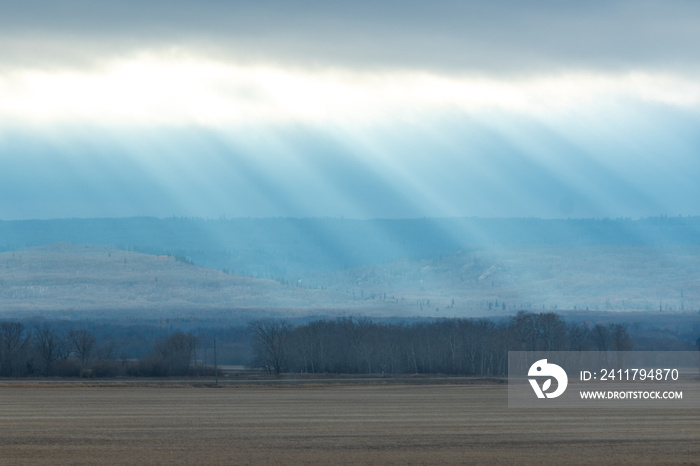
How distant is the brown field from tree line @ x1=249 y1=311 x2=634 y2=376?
174 feet

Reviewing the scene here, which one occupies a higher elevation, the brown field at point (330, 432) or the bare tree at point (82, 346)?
the bare tree at point (82, 346)

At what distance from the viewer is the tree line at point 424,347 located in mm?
127188

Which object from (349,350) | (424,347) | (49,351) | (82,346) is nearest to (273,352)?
(349,350)

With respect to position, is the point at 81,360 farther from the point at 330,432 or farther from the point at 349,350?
the point at 330,432

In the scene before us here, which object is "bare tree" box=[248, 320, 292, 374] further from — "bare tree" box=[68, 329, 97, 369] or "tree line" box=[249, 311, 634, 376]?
"bare tree" box=[68, 329, 97, 369]

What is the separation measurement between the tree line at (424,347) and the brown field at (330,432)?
174 feet

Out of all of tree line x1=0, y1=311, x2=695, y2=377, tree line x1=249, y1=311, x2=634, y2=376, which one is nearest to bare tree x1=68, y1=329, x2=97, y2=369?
tree line x1=0, y1=311, x2=695, y2=377

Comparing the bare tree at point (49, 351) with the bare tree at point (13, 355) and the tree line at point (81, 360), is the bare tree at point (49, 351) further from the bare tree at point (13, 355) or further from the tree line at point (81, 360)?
the bare tree at point (13, 355)

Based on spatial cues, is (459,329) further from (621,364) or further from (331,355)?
(621,364)

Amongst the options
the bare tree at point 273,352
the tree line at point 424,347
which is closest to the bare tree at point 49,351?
the bare tree at point 273,352

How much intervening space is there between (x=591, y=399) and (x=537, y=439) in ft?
86.3

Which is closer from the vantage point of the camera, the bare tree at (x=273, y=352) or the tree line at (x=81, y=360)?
the tree line at (x=81, y=360)

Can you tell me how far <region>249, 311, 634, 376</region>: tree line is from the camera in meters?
127

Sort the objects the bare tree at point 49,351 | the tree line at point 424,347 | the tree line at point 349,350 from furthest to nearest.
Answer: the bare tree at point 49,351 < the tree line at point 424,347 < the tree line at point 349,350
